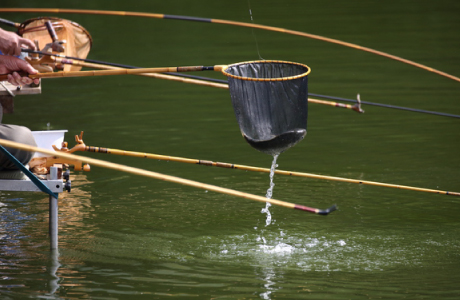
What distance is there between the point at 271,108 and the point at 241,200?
1.61m

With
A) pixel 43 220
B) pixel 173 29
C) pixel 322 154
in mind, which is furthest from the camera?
pixel 173 29

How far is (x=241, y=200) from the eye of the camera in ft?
19.6

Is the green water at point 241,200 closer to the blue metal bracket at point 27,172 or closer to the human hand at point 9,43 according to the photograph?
the blue metal bracket at point 27,172

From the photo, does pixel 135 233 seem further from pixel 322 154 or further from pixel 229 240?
pixel 322 154

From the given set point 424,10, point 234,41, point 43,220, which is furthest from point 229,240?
point 424,10

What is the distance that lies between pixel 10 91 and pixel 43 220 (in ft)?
3.19

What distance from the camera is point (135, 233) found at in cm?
527

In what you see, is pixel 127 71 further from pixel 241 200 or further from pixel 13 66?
pixel 241 200

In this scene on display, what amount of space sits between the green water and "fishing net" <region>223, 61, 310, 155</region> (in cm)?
75

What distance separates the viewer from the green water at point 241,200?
14.7ft

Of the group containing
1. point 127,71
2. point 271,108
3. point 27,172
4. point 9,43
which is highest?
point 9,43

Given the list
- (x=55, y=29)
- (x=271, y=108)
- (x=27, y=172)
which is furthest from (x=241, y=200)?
(x=55, y=29)

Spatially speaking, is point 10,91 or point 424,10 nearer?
point 10,91

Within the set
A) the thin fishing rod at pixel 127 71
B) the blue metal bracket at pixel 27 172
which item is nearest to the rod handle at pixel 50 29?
the thin fishing rod at pixel 127 71
